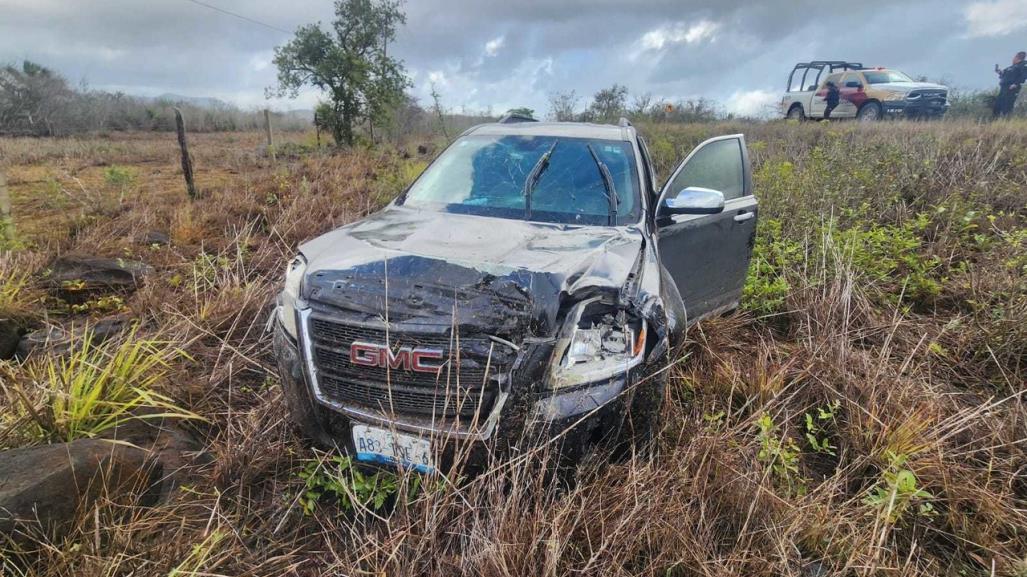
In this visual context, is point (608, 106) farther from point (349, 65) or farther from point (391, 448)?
point (391, 448)

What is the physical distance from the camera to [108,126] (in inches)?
973

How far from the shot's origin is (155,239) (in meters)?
5.07

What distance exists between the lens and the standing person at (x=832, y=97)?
1284 centimetres

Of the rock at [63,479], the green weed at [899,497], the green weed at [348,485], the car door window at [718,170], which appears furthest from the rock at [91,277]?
the green weed at [899,497]

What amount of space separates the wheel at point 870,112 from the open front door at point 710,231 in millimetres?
11508

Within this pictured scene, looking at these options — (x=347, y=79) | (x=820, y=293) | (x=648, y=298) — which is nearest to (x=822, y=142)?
(x=820, y=293)

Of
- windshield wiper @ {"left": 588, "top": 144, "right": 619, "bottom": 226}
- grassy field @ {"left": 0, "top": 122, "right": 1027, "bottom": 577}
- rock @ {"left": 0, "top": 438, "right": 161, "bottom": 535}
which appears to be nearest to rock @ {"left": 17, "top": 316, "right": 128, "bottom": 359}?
grassy field @ {"left": 0, "top": 122, "right": 1027, "bottom": 577}

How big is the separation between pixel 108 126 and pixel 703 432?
105 feet

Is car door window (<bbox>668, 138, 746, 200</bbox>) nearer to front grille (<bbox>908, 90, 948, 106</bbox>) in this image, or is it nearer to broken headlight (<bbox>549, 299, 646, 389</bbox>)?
broken headlight (<bbox>549, 299, 646, 389</bbox>)

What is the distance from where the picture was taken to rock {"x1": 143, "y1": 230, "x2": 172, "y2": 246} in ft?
16.3

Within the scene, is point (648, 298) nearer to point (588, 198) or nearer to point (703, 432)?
point (703, 432)

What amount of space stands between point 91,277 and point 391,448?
370 centimetres

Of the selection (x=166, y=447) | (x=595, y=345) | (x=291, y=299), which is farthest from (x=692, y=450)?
(x=166, y=447)

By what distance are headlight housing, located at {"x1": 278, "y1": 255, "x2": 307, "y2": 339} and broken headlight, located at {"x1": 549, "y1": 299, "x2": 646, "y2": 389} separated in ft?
3.52
